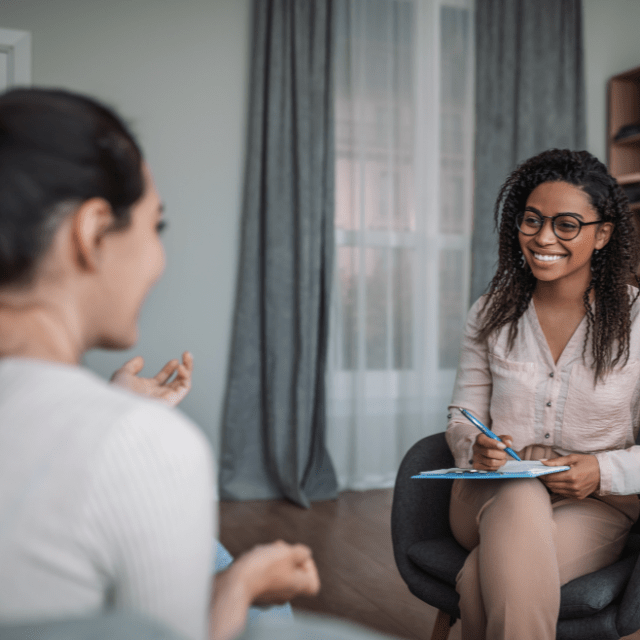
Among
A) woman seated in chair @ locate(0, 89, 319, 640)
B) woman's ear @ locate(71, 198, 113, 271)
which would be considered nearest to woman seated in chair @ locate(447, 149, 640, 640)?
woman seated in chair @ locate(0, 89, 319, 640)

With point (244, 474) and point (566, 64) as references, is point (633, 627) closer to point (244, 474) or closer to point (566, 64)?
point (244, 474)

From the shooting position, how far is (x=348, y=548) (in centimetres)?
253

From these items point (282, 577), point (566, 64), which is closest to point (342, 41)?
point (566, 64)

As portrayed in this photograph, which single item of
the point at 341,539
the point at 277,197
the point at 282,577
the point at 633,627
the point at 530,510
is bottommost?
the point at 341,539

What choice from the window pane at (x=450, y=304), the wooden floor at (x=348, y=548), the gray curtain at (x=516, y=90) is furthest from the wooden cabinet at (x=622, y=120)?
the wooden floor at (x=348, y=548)

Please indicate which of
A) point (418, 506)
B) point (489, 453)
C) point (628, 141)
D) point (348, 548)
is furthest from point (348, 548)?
point (628, 141)

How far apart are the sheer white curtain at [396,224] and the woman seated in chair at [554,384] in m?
1.75

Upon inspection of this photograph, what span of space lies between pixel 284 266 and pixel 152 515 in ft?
9.26

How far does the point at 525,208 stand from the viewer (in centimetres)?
155

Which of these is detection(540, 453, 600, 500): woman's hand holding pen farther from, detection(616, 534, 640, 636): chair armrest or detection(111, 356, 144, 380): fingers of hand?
detection(111, 356, 144, 380): fingers of hand

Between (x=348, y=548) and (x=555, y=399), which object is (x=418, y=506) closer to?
(x=555, y=399)

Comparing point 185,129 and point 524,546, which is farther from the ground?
point 185,129

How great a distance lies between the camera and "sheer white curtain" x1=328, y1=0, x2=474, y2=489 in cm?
335

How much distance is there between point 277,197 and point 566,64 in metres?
1.83
